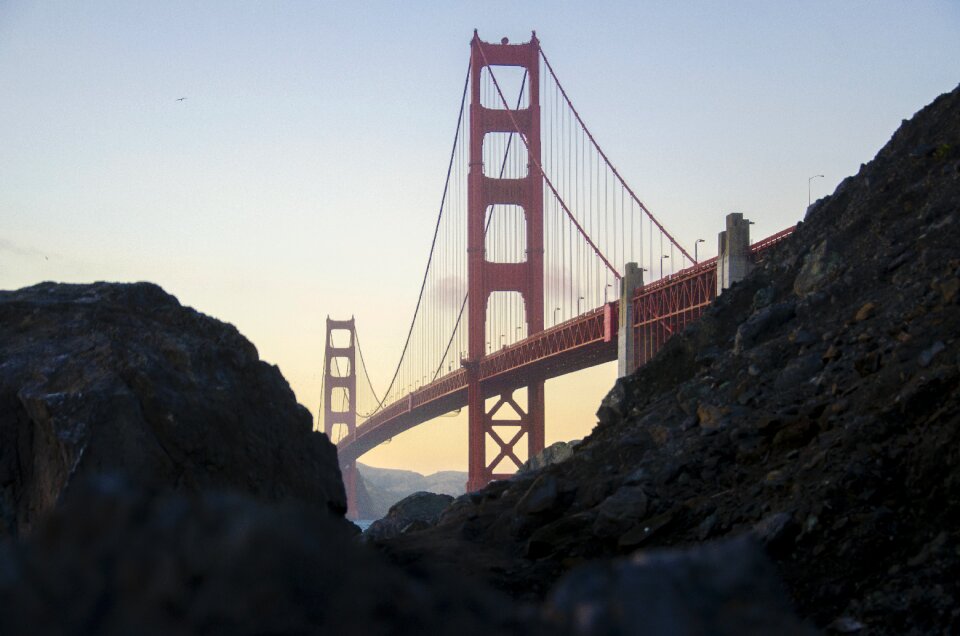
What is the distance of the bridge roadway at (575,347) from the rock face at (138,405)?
14.0 metres

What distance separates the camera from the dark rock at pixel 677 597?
1555 mm

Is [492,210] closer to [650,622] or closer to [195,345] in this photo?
[195,345]

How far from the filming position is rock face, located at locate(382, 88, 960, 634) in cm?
574

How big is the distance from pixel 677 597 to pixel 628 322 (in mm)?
27609

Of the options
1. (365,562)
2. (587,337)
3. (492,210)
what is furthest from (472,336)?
(365,562)

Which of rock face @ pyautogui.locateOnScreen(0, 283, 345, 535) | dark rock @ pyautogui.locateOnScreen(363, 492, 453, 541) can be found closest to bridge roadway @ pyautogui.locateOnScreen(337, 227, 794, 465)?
dark rock @ pyautogui.locateOnScreen(363, 492, 453, 541)

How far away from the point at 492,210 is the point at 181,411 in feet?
126

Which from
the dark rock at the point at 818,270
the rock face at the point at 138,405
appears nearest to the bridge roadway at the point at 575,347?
the dark rock at the point at 818,270

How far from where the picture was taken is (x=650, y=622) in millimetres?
1540

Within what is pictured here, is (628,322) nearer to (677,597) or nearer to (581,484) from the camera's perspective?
(581,484)

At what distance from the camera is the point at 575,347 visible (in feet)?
106

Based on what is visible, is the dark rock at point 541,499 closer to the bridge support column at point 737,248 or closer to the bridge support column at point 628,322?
the bridge support column at point 737,248

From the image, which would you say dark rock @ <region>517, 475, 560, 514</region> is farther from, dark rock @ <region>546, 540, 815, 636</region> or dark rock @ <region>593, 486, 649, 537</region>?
dark rock @ <region>546, 540, 815, 636</region>

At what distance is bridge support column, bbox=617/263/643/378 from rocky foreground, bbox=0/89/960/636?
1707 centimetres
